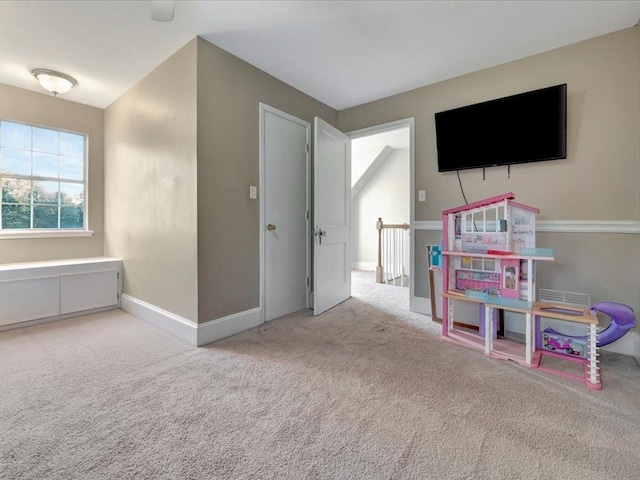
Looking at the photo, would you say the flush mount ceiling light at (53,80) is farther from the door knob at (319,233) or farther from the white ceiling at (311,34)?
the door knob at (319,233)

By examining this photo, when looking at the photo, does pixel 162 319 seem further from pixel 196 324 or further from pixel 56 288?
pixel 56 288

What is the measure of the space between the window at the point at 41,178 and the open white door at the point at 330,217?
117 inches

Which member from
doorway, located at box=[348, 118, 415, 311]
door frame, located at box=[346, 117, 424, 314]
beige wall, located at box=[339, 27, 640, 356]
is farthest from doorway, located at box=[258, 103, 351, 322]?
beige wall, located at box=[339, 27, 640, 356]

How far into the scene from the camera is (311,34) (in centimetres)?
225

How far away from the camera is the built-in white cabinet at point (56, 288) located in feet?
8.95

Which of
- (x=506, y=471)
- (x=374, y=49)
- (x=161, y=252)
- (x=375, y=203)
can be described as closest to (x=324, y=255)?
(x=161, y=252)

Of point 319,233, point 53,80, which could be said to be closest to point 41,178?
point 53,80

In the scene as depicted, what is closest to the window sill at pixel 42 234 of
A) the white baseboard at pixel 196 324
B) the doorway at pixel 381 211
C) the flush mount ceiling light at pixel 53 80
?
the white baseboard at pixel 196 324

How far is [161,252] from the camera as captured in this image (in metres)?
2.71

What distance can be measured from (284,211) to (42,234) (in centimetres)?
276

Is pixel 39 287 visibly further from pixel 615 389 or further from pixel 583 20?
pixel 583 20

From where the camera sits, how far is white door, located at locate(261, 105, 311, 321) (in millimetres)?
2869

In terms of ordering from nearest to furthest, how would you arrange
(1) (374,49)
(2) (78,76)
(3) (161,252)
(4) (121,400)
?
(4) (121,400), (1) (374,49), (3) (161,252), (2) (78,76)

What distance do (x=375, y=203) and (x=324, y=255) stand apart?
3.41 metres
